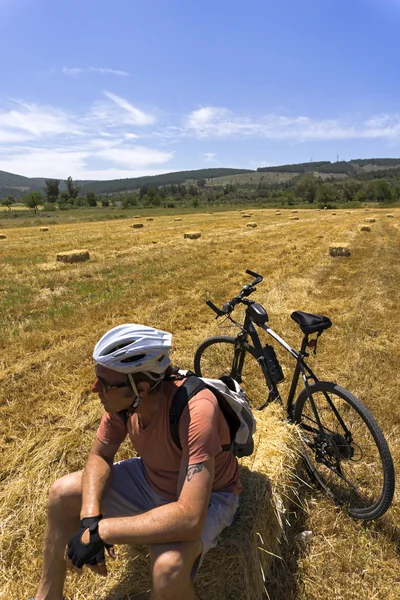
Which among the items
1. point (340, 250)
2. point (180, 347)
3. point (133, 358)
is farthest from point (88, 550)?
point (340, 250)

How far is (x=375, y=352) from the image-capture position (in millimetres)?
5766

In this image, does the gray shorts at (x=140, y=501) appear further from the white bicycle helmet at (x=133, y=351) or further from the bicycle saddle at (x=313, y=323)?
the bicycle saddle at (x=313, y=323)

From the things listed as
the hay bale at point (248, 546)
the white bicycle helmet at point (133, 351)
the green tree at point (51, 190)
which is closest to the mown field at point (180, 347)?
the hay bale at point (248, 546)

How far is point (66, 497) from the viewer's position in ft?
7.57

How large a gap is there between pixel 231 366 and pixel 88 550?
3.39m

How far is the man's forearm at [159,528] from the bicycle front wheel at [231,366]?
96.5 inches

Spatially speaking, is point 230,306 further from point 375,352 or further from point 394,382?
point 375,352

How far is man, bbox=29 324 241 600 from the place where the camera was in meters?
1.85

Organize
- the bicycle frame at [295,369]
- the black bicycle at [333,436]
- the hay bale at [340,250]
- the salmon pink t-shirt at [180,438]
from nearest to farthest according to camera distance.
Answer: the salmon pink t-shirt at [180,438], the black bicycle at [333,436], the bicycle frame at [295,369], the hay bale at [340,250]

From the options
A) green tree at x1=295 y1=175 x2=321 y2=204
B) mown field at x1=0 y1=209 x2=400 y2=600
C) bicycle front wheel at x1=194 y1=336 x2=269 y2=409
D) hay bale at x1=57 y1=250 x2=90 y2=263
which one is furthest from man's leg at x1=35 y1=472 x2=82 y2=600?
green tree at x1=295 y1=175 x2=321 y2=204

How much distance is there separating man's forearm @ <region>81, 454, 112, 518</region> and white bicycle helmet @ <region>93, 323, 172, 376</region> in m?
0.72

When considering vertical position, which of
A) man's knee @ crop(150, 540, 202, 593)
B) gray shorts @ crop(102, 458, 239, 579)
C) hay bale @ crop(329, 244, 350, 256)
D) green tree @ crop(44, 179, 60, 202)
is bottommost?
hay bale @ crop(329, 244, 350, 256)

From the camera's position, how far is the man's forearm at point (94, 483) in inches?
83.2

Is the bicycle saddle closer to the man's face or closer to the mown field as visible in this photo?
the mown field
